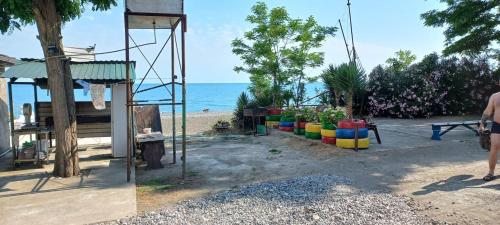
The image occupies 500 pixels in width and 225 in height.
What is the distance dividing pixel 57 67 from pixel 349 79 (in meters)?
5.99

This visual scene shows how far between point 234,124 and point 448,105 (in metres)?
8.85

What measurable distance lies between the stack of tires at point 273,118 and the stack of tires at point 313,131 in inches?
111

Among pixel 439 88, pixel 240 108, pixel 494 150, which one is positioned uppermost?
pixel 439 88

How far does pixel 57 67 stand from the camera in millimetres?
6449

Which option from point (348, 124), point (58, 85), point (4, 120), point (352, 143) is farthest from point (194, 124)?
point (58, 85)

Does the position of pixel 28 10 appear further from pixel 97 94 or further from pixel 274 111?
pixel 274 111

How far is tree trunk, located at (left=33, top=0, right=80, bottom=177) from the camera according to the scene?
20.9 feet

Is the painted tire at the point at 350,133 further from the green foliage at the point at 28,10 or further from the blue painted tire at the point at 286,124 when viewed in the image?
the green foliage at the point at 28,10

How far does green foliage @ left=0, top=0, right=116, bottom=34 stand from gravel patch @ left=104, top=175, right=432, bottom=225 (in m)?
4.08

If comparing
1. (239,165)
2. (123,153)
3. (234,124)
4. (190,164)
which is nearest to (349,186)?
(239,165)

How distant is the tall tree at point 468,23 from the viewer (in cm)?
1321

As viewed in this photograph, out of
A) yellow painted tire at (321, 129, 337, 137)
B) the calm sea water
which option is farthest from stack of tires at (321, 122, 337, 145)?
the calm sea water

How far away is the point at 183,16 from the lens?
6281 mm

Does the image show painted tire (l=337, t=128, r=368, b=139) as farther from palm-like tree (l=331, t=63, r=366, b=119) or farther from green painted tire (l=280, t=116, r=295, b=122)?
green painted tire (l=280, t=116, r=295, b=122)
